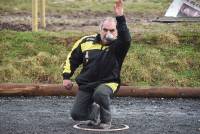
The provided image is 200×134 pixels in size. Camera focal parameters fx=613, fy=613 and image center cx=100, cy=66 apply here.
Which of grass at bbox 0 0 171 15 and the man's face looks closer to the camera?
the man's face

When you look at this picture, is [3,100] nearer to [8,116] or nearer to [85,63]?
[8,116]

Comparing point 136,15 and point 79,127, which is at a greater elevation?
point 136,15

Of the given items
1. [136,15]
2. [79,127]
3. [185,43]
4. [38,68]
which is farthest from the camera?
[136,15]

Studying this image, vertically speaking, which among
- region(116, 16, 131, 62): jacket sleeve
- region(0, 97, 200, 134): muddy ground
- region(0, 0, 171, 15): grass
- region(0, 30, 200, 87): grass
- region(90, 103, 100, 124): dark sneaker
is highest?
region(0, 0, 171, 15): grass

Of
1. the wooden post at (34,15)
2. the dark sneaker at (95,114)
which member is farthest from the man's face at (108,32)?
the wooden post at (34,15)

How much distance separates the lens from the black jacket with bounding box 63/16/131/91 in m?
7.52

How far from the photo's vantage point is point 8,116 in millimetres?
8469

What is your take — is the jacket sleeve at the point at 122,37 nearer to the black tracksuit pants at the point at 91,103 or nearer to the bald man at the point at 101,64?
the bald man at the point at 101,64

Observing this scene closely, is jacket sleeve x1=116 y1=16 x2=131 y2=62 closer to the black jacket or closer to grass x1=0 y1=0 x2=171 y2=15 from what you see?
the black jacket

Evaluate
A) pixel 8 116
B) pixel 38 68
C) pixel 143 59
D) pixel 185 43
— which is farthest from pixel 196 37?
pixel 8 116

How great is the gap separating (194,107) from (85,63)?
2675 millimetres

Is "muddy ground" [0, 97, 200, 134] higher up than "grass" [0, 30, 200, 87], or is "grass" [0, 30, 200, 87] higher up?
"grass" [0, 30, 200, 87]

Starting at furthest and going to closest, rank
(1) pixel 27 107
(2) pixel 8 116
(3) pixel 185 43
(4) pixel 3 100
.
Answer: (3) pixel 185 43, (4) pixel 3 100, (1) pixel 27 107, (2) pixel 8 116

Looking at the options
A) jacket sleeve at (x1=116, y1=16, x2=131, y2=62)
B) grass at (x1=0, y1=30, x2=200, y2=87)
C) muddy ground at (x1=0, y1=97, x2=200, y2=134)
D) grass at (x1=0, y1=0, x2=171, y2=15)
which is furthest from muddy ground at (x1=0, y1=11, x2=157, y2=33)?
jacket sleeve at (x1=116, y1=16, x2=131, y2=62)
